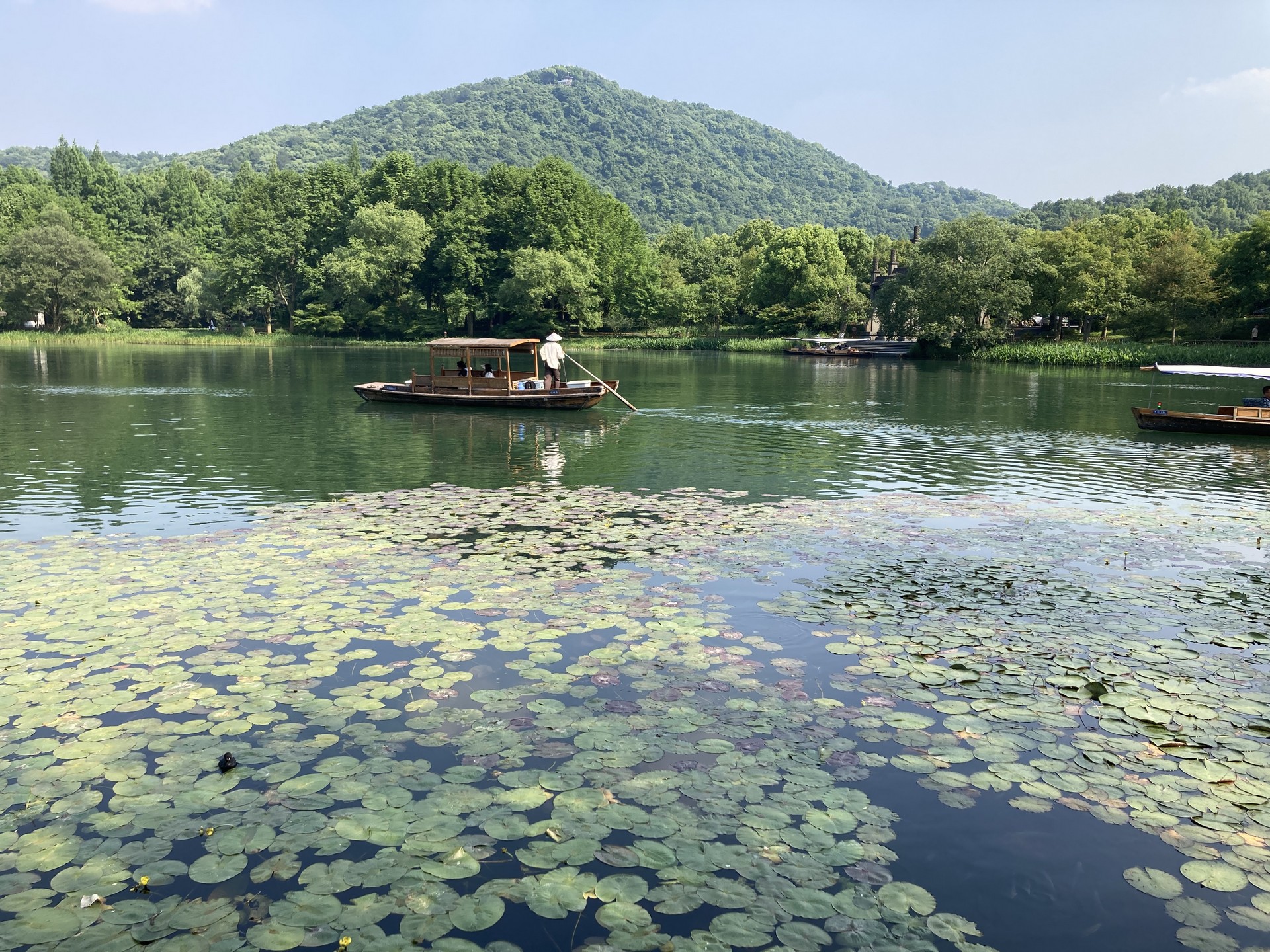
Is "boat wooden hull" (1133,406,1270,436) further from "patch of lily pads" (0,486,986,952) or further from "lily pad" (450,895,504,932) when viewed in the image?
"lily pad" (450,895,504,932)

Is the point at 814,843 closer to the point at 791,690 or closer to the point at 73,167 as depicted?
the point at 791,690

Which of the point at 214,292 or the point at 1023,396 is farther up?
the point at 214,292

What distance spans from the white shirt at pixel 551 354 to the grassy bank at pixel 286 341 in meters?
60.3

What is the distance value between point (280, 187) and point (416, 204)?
18.0 metres

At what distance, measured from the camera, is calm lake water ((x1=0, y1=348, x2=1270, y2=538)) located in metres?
19.6

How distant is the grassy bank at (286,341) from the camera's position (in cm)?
9644

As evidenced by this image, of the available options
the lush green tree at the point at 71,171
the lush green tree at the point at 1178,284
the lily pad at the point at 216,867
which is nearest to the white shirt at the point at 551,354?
the lily pad at the point at 216,867

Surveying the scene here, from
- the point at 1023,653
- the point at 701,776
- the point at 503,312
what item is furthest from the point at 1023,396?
the point at 503,312

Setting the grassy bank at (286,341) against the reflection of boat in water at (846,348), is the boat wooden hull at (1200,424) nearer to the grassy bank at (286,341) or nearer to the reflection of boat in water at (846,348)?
the reflection of boat in water at (846,348)

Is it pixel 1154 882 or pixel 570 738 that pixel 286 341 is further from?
pixel 1154 882

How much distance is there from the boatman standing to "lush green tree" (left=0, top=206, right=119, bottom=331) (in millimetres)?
85977

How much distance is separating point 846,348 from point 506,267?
4277 cm

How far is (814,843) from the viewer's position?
5.95 meters

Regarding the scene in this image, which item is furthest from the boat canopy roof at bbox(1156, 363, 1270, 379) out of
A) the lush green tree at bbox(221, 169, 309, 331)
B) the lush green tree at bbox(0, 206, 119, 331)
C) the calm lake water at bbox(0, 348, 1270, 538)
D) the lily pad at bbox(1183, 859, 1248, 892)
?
the lush green tree at bbox(0, 206, 119, 331)
